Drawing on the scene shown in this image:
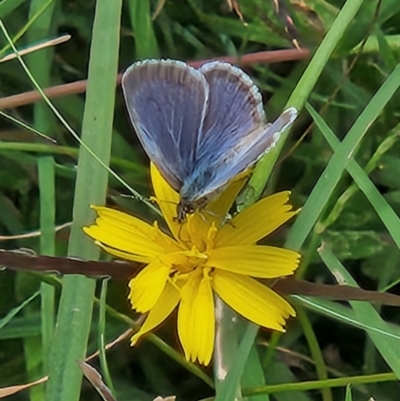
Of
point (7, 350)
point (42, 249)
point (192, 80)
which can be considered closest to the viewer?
point (192, 80)

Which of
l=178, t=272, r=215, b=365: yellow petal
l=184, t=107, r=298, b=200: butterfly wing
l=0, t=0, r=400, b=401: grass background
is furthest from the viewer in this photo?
l=0, t=0, r=400, b=401: grass background

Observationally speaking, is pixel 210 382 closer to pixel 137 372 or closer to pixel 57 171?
pixel 137 372

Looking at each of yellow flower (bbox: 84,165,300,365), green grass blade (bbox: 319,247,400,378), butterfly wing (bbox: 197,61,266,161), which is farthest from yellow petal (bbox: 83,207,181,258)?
green grass blade (bbox: 319,247,400,378)

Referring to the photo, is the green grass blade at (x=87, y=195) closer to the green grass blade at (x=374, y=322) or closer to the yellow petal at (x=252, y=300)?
the yellow petal at (x=252, y=300)

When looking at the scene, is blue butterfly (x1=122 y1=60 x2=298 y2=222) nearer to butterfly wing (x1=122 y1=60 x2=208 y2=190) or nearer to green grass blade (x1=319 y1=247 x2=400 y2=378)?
butterfly wing (x1=122 y1=60 x2=208 y2=190)

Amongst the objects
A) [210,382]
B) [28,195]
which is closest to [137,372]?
[210,382]
